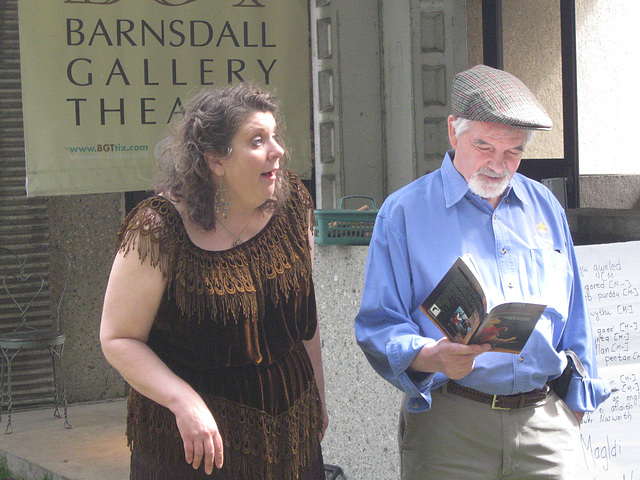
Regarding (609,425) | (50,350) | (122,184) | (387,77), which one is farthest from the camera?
(50,350)

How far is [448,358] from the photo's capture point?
2164 millimetres

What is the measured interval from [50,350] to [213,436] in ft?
14.0

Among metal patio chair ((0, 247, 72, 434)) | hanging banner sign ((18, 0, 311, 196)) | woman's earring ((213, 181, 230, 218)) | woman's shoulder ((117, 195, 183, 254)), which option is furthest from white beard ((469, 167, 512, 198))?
metal patio chair ((0, 247, 72, 434))

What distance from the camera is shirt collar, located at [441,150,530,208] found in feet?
8.13

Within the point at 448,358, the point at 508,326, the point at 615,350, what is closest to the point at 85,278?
the point at 615,350

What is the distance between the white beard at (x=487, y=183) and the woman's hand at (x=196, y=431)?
988 millimetres

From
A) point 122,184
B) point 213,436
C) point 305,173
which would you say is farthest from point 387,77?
point 213,436

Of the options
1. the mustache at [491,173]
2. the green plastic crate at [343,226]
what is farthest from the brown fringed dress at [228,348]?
the green plastic crate at [343,226]

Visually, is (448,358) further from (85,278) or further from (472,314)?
(85,278)

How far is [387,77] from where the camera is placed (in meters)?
4.42

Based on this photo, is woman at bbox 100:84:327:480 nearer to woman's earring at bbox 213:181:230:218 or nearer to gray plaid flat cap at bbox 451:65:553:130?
woman's earring at bbox 213:181:230:218

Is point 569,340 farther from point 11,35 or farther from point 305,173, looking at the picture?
point 11,35

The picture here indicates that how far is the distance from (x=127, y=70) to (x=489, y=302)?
3714 millimetres

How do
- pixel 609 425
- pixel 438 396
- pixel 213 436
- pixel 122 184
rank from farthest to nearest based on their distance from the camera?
1. pixel 122 184
2. pixel 609 425
3. pixel 438 396
4. pixel 213 436
